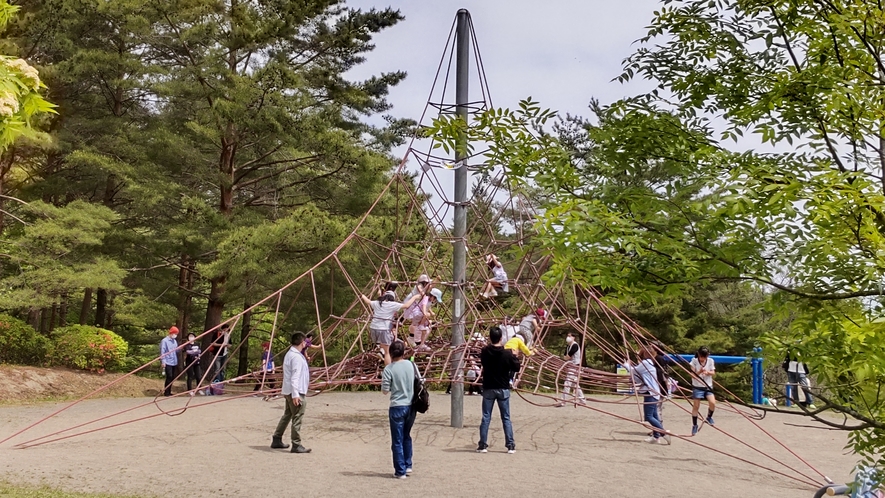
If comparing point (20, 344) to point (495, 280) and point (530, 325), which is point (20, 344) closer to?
point (495, 280)

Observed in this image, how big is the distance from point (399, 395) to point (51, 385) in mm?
10572

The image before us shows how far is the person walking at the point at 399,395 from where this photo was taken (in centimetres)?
700

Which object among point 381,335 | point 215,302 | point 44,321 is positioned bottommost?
point 44,321

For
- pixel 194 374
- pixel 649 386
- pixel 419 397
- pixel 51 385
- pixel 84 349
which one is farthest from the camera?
pixel 194 374

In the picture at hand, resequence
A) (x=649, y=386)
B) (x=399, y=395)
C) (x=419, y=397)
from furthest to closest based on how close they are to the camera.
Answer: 1. (x=649, y=386)
2. (x=419, y=397)
3. (x=399, y=395)

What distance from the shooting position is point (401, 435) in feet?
23.4

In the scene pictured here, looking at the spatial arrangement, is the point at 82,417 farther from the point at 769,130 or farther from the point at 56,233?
the point at 769,130

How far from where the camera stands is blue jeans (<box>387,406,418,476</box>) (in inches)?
275

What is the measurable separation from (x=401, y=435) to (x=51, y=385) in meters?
10.4

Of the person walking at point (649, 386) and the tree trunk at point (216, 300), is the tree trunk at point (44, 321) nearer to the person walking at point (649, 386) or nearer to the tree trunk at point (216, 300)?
the tree trunk at point (216, 300)

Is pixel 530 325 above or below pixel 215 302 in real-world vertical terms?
below

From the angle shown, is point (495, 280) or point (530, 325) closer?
point (495, 280)

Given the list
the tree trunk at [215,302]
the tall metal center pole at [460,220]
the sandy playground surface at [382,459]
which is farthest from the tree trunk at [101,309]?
the tall metal center pole at [460,220]

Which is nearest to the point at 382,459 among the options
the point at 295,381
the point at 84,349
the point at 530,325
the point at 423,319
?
the point at 295,381
